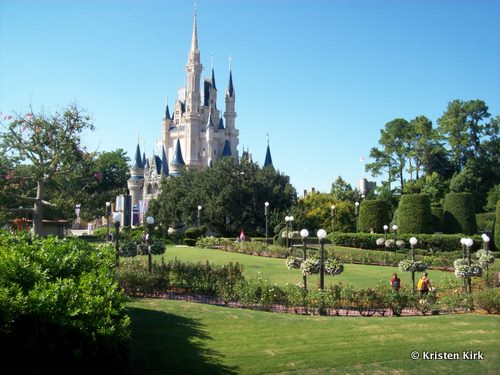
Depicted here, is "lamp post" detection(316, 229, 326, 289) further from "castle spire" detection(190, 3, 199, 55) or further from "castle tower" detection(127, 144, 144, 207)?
"castle spire" detection(190, 3, 199, 55)

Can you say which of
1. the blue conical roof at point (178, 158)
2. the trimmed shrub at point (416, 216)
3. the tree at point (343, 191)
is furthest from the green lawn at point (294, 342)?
the blue conical roof at point (178, 158)

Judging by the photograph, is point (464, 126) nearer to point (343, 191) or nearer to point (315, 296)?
point (343, 191)

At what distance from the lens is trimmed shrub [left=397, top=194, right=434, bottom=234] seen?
36.5 metres

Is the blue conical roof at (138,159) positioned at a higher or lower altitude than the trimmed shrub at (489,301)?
higher

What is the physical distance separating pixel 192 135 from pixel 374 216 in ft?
158

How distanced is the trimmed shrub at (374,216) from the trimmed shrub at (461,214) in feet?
16.3

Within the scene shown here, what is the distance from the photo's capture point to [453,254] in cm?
2786

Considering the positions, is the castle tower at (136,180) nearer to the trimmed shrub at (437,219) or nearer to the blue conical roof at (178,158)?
the blue conical roof at (178,158)

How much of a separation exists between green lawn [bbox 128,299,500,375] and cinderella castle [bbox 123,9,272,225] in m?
63.8

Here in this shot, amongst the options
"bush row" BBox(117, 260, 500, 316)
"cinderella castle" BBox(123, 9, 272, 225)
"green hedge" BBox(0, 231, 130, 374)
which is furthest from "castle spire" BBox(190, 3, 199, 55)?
"green hedge" BBox(0, 231, 130, 374)

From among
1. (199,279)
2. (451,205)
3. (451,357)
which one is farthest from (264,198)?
(451,357)

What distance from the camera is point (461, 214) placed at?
38.2 metres

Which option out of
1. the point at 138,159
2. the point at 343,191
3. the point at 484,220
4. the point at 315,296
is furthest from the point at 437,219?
the point at 138,159

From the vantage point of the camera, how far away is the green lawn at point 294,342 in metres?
8.95
